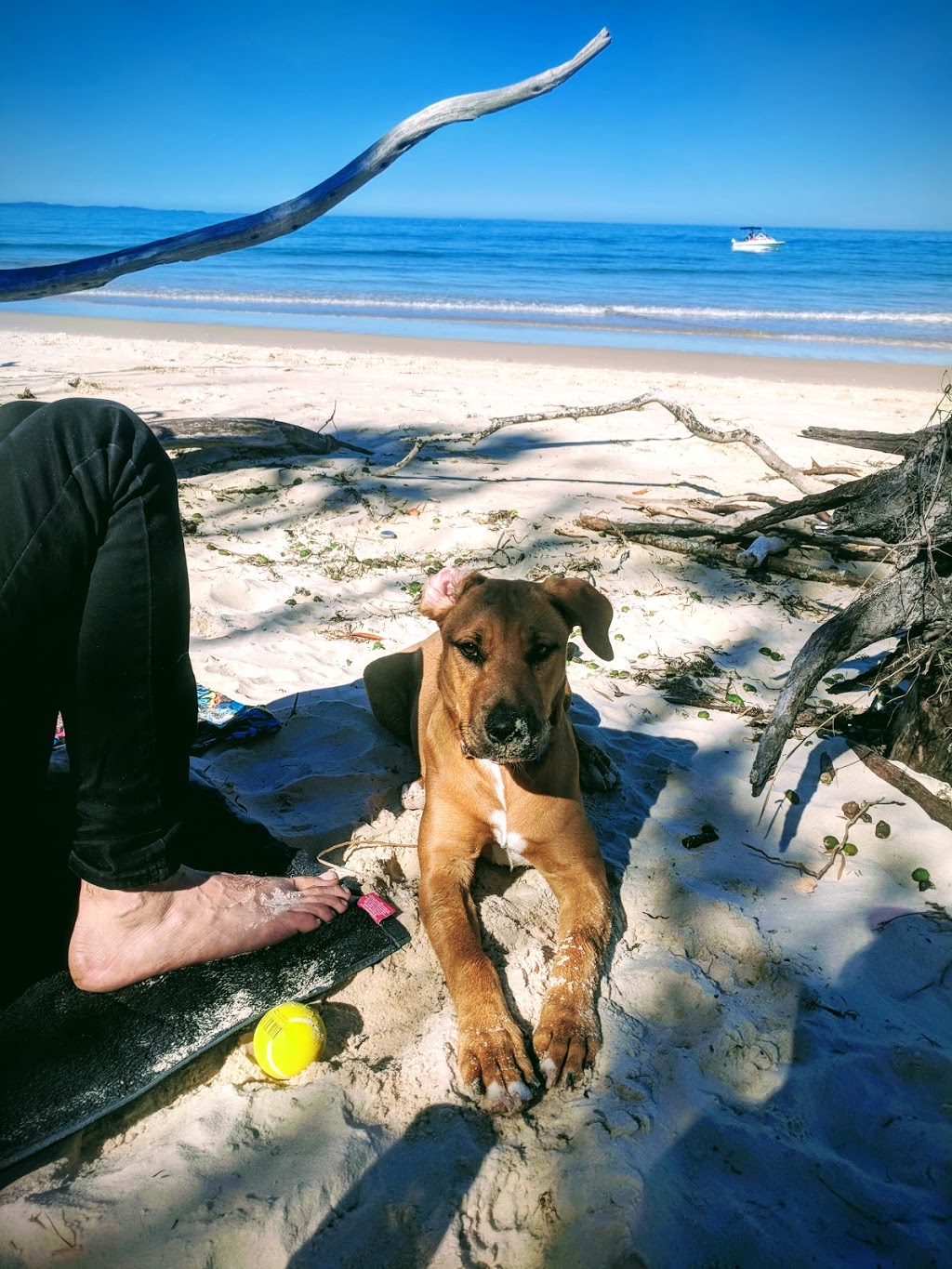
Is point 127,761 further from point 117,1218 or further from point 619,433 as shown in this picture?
point 619,433

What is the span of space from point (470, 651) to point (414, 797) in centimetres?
87

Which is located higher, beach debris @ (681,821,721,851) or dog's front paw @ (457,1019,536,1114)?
dog's front paw @ (457,1019,536,1114)

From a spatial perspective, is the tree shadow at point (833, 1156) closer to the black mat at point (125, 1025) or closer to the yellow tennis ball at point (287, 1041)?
the yellow tennis ball at point (287, 1041)

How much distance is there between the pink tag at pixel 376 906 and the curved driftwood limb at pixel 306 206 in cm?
199

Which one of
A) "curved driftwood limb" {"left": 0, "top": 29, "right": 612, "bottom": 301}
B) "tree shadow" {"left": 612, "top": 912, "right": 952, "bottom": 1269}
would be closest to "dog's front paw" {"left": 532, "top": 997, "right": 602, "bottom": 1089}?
"tree shadow" {"left": 612, "top": 912, "right": 952, "bottom": 1269}

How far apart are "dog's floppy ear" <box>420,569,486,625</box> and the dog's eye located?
306mm

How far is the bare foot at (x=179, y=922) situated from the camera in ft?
7.43

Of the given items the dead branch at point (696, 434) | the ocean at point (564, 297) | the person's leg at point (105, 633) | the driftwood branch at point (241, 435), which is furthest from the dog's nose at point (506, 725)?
the ocean at point (564, 297)

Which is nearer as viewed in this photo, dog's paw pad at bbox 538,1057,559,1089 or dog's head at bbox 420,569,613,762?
dog's paw pad at bbox 538,1057,559,1089

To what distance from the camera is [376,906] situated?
279 centimetres

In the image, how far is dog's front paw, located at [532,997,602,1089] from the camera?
2264mm

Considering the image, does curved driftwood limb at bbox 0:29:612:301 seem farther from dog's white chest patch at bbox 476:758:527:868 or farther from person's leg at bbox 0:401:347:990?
dog's white chest patch at bbox 476:758:527:868

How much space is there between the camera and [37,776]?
2105 mm

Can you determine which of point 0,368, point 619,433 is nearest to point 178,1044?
point 619,433
